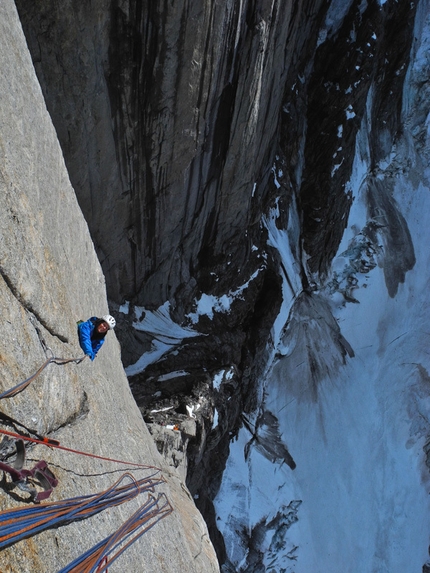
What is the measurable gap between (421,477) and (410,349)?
230 inches

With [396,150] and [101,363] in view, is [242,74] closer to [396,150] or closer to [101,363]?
[101,363]

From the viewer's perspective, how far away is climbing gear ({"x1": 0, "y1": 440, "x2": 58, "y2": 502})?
3.97m

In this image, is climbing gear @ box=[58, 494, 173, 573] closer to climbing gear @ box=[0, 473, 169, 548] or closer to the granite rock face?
the granite rock face

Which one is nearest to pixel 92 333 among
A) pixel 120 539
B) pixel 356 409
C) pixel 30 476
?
pixel 120 539

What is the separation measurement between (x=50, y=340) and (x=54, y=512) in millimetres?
1828

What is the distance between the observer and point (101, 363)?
7.80 meters

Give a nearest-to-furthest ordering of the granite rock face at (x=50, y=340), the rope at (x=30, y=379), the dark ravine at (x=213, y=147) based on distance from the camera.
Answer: the rope at (x=30, y=379) < the granite rock face at (x=50, y=340) < the dark ravine at (x=213, y=147)

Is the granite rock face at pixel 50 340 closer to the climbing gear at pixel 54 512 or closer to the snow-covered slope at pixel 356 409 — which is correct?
the climbing gear at pixel 54 512

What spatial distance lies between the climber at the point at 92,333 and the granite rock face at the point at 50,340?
129mm

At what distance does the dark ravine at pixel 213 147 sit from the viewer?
1070 cm

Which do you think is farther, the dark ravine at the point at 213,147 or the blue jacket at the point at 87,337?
the dark ravine at the point at 213,147

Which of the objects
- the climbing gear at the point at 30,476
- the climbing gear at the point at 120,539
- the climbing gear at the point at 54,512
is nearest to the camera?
the climbing gear at the point at 54,512

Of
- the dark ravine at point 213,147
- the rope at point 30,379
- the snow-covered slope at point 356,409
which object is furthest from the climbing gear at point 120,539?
the snow-covered slope at point 356,409

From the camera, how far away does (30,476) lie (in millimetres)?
4242
